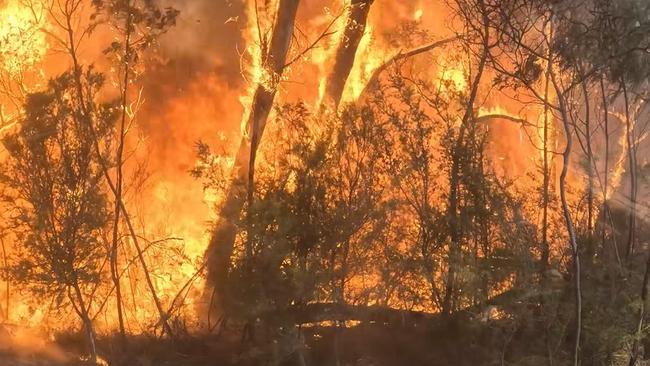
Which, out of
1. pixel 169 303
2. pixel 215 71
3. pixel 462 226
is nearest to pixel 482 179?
pixel 462 226

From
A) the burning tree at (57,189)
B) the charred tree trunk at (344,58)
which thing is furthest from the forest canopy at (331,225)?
the charred tree trunk at (344,58)

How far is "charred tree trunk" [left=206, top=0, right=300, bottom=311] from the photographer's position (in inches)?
384

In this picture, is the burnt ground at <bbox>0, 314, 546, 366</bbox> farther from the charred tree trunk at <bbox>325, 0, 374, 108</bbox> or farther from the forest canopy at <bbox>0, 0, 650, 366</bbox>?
the charred tree trunk at <bbox>325, 0, 374, 108</bbox>

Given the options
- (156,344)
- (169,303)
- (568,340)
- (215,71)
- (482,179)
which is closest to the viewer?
(568,340)

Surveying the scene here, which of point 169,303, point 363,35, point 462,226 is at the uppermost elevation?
point 363,35

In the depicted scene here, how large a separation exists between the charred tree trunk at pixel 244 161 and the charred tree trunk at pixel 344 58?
69.4 inches

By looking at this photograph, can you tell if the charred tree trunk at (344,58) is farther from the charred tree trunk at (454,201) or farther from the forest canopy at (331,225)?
the charred tree trunk at (454,201)

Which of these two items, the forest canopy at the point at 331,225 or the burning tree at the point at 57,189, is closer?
the burning tree at the point at 57,189

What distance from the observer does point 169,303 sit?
11227 mm

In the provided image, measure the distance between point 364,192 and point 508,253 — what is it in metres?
2.32

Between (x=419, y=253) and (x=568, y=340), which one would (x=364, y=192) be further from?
(x=568, y=340)

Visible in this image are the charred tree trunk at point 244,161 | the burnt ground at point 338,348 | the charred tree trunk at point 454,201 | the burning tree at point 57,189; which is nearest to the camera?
the burning tree at point 57,189

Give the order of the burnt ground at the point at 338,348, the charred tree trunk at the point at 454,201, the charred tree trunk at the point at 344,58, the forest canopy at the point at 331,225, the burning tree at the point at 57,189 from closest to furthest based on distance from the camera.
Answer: the burning tree at the point at 57,189, the forest canopy at the point at 331,225, the burnt ground at the point at 338,348, the charred tree trunk at the point at 454,201, the charred tree trunk at the point at 344,58

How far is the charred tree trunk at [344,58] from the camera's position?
13.7 meters
